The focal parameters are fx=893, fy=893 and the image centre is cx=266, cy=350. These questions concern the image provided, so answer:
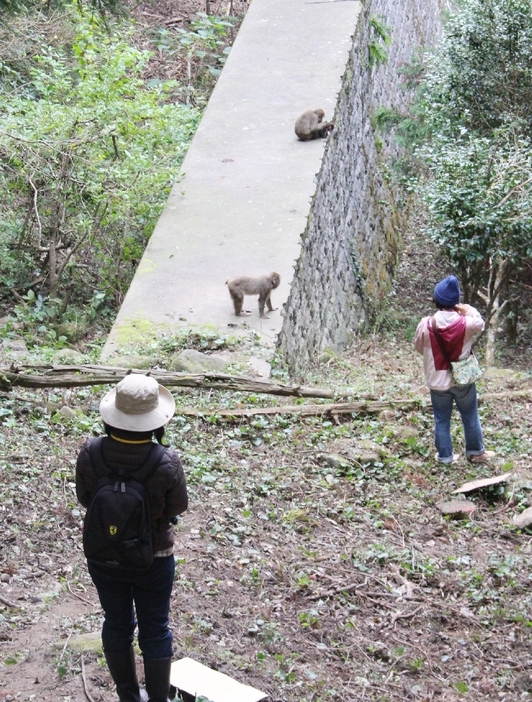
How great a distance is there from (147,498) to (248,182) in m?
9.22

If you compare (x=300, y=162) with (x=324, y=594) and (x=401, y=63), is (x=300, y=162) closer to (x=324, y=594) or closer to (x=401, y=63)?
(x=401, y=63)

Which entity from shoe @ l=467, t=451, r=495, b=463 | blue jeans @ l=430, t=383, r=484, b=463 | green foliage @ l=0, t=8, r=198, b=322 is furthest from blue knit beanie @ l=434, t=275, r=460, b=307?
green foliage @ l=0, t=8, r=198, b=322

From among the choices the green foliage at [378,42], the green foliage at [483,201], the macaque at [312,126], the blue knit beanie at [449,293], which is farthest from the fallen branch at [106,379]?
the green foliage at [378,42]

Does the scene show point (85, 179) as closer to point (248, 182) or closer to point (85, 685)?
point (248, 182)

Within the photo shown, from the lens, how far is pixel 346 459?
7172mm

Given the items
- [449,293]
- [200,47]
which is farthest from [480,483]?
[200,47]

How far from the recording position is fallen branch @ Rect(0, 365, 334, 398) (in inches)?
293

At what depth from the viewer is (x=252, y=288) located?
987 cm

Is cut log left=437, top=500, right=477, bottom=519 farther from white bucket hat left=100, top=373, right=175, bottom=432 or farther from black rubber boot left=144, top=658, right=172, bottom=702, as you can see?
white bucket hat left=100, top=373, right=175, bottom=432

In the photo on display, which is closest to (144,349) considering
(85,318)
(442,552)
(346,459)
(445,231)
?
(85,318)

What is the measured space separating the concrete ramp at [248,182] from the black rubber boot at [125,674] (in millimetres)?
5524

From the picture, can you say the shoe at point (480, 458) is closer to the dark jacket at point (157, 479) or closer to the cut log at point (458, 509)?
the cut log at point (458, 509)

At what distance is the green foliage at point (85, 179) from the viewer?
10.5m

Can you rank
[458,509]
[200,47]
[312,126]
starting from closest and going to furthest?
[458,509] < [312,126] < [200,47]
